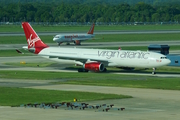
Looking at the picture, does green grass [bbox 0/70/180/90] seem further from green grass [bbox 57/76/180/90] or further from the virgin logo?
the virgin logo

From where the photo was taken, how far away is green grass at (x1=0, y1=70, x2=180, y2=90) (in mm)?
60219

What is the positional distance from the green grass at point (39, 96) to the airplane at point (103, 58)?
885 inches

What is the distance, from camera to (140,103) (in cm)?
4550

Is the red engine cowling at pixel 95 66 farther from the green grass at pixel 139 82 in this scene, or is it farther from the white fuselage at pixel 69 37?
the white fuselage at pixel 69 37

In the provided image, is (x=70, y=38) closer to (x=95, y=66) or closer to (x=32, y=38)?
(x=32, y=38)

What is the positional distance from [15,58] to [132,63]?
3199 cm

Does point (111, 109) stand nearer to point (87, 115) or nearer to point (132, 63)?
point (87, 115)

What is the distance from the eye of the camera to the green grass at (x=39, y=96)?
4628 cm

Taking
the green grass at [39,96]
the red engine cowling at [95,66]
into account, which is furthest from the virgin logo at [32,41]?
the green grass at [39,96]

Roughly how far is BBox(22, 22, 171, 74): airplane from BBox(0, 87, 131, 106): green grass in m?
22.5

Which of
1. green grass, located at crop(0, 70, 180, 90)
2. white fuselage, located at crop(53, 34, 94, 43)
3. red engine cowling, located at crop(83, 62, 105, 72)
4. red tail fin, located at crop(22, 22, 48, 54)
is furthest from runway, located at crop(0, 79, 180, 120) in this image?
white fuselage, located at crop(53, 34, 94, 43)

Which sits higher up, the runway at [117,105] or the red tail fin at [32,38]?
the red tail fin at [32,38]

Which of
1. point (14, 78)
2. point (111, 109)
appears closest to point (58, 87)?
point (14, 78)

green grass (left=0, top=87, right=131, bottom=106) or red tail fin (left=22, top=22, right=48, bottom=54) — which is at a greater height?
red tail fin (left=22, top=22, right=48, bottom=54)
